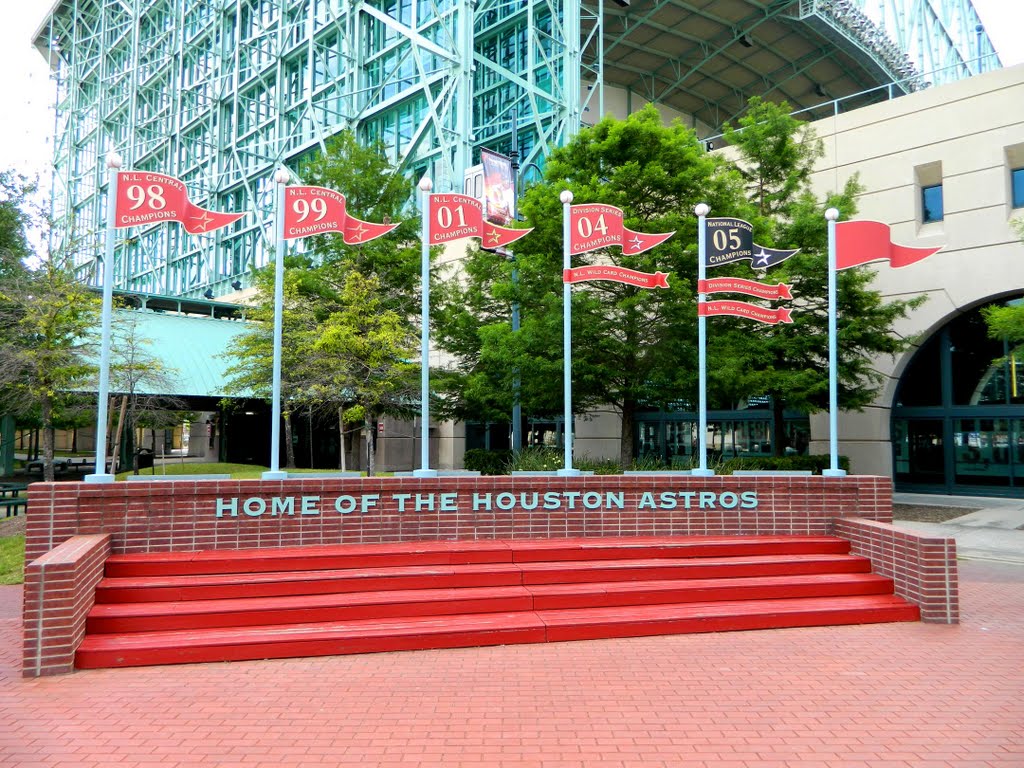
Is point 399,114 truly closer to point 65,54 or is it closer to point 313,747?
point 313,747

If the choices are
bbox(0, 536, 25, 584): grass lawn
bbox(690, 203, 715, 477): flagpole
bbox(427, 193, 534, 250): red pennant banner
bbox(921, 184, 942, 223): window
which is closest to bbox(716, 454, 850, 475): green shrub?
bbox(690, 203, 715, 477): flagpole

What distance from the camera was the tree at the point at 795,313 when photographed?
18.9 meters

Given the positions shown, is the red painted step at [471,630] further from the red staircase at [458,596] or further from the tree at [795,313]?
the tree at [795,313]

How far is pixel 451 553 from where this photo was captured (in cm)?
908

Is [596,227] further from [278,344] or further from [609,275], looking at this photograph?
[278,344]

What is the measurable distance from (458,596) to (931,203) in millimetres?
22263

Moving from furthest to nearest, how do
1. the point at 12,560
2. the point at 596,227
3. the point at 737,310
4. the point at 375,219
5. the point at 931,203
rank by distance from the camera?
the point at 931,203
the point at 375,219
the point at 12,560
the point at 596,227
the point at 737,310

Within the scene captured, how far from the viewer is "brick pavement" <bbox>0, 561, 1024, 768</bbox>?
5.18 meters

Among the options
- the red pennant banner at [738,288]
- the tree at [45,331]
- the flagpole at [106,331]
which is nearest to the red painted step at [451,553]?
the flagpole at [106,331]

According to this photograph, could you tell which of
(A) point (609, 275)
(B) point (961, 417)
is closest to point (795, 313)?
(B) point (961, 417)

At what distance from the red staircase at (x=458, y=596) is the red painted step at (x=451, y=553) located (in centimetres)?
2

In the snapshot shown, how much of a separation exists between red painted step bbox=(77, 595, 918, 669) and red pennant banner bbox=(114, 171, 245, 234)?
5.04 meters

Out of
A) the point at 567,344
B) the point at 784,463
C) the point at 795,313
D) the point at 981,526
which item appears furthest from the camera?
the point at 795,313

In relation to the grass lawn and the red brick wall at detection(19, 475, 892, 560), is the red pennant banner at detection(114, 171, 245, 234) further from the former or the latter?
the grass lawn
